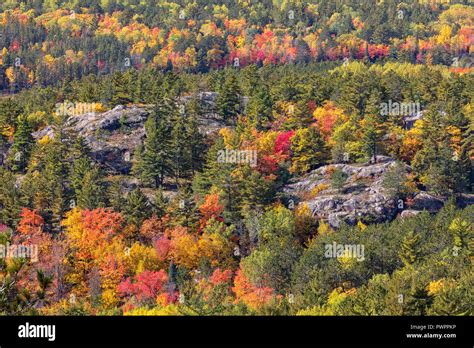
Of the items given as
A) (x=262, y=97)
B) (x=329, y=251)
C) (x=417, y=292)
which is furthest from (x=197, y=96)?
(x=417, y=292)

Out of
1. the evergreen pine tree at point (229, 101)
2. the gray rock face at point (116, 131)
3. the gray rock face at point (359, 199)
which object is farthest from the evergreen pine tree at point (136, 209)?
the evergreen pine tree at point (229, 101)

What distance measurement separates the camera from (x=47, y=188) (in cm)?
10762

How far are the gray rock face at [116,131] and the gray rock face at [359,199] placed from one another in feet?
79.7

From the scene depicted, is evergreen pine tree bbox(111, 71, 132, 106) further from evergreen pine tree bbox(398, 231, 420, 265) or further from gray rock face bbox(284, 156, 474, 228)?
evergreen pine tree bbox(398, 231, 420, 265)

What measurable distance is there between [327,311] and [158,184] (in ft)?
188

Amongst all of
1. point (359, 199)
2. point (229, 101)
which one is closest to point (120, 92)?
point (229, 101)

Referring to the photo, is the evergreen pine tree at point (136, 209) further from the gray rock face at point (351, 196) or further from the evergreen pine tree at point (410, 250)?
the evergreen pine tree at point (410, 250)

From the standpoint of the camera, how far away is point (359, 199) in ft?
362

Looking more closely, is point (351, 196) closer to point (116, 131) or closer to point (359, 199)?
point (359, 199)

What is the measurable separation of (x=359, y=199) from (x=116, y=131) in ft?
146

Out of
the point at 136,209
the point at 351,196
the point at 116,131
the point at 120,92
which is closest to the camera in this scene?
the point at 136,209

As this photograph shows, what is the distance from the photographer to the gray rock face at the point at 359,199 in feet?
355

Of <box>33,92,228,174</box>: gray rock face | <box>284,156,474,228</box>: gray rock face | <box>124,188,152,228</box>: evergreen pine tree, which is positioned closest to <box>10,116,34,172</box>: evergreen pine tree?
<box>33,92,228,174</box>: gray rock face
